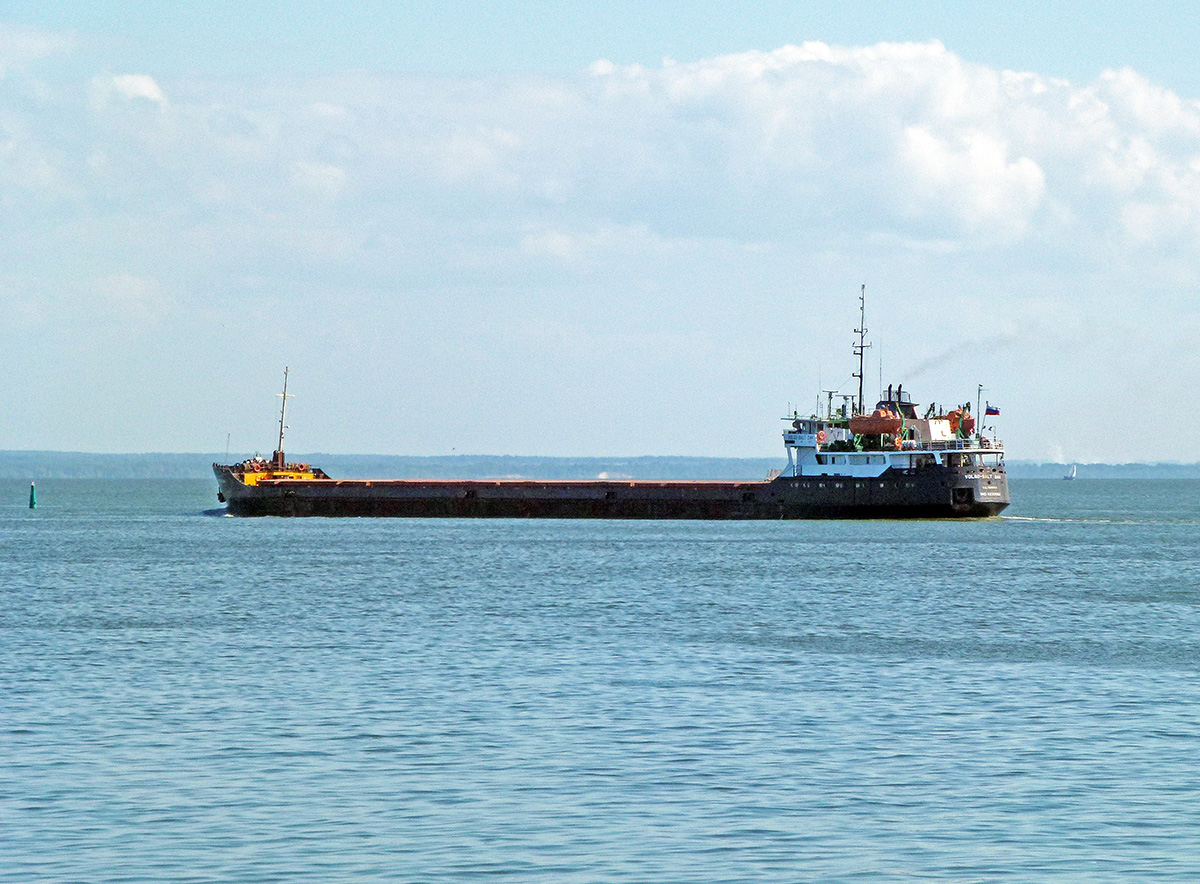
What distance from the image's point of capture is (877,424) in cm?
10319

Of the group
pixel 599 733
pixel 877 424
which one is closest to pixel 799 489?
pixel 877 424

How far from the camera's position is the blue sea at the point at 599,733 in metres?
17.7

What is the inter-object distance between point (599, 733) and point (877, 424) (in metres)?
80.2

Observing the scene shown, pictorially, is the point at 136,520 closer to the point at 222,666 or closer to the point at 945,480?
the point at 945,480

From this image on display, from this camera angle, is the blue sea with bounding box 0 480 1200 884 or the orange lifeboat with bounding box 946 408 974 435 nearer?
the blue sea with bounding box 0 480 1200 884

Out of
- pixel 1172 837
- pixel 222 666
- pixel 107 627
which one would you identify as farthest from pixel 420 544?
pixel 1172 837

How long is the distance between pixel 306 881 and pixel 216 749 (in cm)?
788

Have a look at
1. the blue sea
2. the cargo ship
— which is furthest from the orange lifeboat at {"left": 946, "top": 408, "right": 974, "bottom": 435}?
the blue sea

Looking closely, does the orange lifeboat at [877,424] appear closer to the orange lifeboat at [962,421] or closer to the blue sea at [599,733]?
the orange lifeboat at [962,421]

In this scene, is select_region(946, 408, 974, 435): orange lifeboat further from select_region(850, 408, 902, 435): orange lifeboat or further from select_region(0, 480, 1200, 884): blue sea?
select_region(0, 480, 1200, 884): blue sea

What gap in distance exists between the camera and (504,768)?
2238 cm

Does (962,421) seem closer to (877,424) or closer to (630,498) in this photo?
(877,424)

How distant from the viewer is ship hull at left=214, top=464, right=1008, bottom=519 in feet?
338

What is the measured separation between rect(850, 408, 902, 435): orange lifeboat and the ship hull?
2.71m
